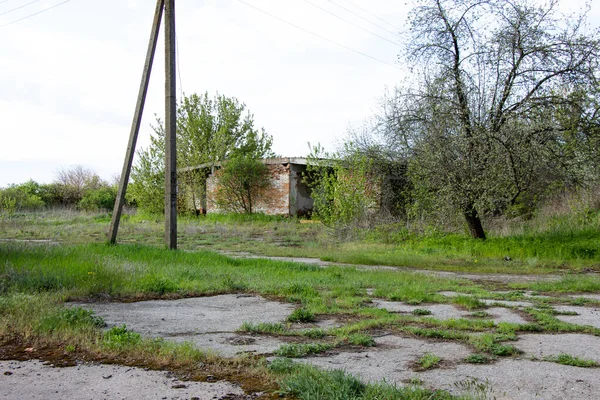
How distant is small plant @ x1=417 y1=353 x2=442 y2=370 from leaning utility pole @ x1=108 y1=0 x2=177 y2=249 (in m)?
9.71

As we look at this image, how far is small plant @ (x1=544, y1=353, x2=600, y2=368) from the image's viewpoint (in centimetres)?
458

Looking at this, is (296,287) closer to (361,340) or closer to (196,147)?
(361,340)

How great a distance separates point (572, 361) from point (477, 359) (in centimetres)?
83

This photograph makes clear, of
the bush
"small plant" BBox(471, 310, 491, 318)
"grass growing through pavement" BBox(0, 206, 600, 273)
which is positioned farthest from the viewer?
the bush

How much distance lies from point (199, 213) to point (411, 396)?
33.5m

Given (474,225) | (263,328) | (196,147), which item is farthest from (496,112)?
(196,147)

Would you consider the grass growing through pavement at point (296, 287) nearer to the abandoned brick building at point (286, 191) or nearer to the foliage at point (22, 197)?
the abandoned brick building at point (286, 191)

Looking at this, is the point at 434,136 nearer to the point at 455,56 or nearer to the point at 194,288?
the point at 455,56

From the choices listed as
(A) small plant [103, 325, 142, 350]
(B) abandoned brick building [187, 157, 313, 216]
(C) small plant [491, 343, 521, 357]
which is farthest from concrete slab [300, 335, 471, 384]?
(B) abandoned brick building [187, 157, 313, 216]

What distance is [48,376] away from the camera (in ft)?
13.8

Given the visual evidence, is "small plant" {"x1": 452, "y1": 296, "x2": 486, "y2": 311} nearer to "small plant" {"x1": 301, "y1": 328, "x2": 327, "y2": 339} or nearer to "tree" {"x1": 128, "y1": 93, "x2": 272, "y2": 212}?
"small plant" {"x1": 301, "y1": 328, "x2": 327, "y2": 339}

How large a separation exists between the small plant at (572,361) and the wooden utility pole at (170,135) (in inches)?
405

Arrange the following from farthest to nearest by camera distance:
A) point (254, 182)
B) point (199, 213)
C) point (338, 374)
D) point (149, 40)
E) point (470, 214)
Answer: point (199, 213), point (254, 182), point (470, 214), point (149, 40), point (338, 374)

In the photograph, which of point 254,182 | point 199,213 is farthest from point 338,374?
point 199,213
